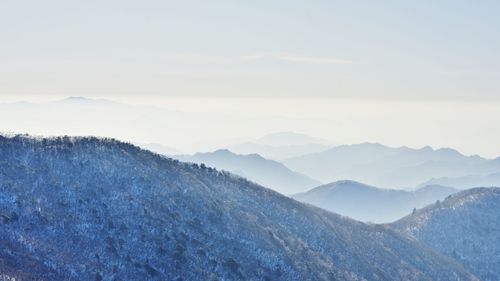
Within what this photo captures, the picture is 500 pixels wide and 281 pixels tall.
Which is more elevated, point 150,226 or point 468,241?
point 150,226

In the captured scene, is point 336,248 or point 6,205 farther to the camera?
point 336,248

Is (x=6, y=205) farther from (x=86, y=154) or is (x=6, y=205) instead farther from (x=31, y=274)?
(x=86, y=154)

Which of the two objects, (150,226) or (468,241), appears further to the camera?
(468,241)

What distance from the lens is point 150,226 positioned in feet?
286

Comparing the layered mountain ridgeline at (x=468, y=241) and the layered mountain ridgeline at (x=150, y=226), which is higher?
the layered mountain ridgeline at (x=150, y=226)

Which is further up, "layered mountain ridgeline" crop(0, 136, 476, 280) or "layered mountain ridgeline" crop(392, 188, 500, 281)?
"layered mountain ridgeline" crop(0, 136, 476, 280)

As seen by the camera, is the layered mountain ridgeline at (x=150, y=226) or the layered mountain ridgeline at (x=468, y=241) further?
the layered mountain ridgeline at (x=468, y=241)

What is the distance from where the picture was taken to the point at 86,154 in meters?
103

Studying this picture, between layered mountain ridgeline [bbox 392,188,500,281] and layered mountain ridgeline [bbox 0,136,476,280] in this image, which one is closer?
layered mountain ridgeline [bbox 0,136,476,280]

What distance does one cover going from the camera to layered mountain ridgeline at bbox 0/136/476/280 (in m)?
68.8

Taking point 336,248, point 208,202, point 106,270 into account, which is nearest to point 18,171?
point 106,270

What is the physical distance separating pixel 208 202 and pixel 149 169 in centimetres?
1433

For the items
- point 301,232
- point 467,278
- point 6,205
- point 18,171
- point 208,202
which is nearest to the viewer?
point 6,205

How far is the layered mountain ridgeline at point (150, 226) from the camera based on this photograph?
68750 mm
